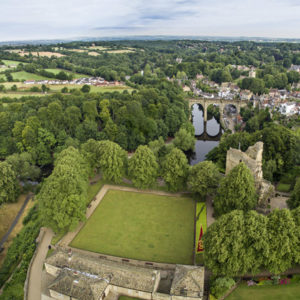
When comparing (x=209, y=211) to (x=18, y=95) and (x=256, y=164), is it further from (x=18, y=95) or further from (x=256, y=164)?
(x=18, y=95)

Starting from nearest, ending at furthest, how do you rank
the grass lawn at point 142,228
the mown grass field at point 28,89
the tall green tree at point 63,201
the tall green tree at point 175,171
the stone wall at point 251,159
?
the grass lawn at point 142,228
the tall green tree at point 63,201
the stone wall at point 251,159
the tall green tree at point 175,171
the mown grass field at point 28,89

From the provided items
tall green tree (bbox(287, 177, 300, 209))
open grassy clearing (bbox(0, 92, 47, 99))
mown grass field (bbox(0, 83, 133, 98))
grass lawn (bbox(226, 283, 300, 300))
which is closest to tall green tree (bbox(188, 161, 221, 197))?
tall green tree (bbox(287, 177, 300, 209))

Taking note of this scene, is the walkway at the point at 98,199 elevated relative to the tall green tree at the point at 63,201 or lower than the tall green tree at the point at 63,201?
lower

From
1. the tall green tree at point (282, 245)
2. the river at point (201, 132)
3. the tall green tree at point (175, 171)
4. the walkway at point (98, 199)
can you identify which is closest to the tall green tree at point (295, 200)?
the tall green tree at point (282, 245)

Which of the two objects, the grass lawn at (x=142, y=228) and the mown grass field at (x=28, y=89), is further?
the mown grass field at (x=28, y=89)

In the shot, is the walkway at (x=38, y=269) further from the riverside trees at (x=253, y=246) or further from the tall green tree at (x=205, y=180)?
the tall green tree at (x=205, y=180)

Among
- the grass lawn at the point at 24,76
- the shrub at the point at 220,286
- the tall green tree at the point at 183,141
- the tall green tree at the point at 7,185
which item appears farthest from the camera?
the grass lawn at the point at 24,76

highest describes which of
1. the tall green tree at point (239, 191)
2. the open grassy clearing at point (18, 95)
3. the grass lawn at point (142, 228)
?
the open grassy clearing at point (18, 95)

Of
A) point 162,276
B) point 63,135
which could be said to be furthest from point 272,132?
point 63,135
